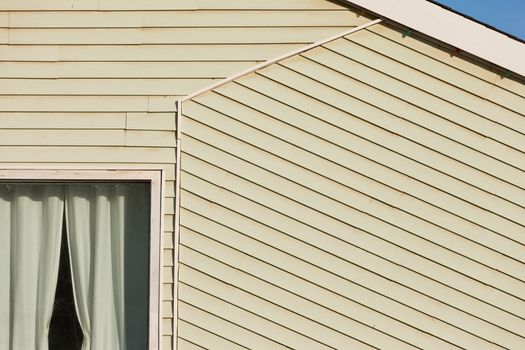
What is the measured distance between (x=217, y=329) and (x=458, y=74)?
2.35 metres

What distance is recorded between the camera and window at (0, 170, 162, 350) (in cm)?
870

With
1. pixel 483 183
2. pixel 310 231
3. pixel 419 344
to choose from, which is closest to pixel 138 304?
pixel 310 231

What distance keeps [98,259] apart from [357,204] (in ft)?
5.80

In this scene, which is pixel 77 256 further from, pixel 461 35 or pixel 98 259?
pixel 461 35

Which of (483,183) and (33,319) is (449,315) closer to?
(483,183)

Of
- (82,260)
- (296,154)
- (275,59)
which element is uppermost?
(275,59)

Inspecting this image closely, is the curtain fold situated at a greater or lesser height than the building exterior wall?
lesser

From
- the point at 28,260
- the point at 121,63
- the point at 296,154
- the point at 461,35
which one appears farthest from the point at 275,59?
the point at 28,260

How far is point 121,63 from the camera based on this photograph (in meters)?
8.77

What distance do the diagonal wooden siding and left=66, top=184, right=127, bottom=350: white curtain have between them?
47 centimetres

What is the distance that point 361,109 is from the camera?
344 inches

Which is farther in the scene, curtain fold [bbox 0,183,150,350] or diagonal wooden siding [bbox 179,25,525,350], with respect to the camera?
→ curtain fold [bbox 0,183,150,350]

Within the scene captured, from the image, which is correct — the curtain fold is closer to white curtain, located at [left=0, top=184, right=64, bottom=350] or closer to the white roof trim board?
white curtain, located at [left=0, top=184, right=64, bottom=350]

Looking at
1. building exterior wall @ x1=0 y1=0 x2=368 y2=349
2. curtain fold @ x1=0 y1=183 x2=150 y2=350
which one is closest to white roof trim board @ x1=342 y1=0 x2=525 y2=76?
building exterior wall @ x1=0 y1=0 x2=368 y2=349
